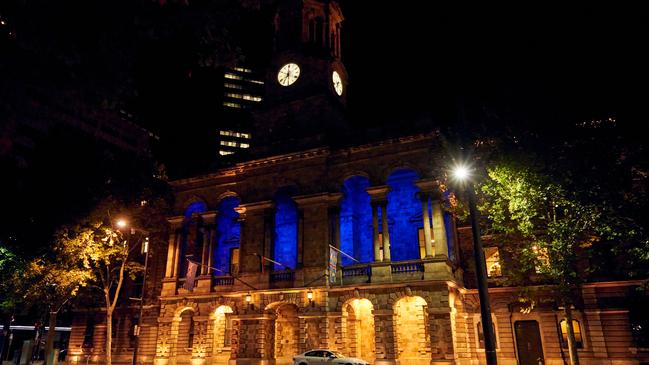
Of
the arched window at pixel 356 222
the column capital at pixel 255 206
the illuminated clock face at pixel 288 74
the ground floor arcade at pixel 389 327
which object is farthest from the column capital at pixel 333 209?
the illuminated clock face at pixel 288 74

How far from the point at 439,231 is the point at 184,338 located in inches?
780

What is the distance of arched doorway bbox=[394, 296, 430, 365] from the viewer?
26594 millimetres

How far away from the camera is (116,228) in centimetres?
3173

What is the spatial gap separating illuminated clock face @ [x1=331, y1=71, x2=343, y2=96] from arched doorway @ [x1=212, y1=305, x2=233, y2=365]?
19681 millimetres

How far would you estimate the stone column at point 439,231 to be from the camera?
86.3 ft

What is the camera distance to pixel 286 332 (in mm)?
29781

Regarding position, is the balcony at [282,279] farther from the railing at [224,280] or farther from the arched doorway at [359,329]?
the arched doorway at [359,329]

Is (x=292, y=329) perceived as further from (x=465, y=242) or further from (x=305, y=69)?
(x=305, y=69)

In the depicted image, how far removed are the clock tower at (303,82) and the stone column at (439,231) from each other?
358 inches

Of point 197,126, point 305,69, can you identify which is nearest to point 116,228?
point 305,69

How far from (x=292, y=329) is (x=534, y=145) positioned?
19187mm

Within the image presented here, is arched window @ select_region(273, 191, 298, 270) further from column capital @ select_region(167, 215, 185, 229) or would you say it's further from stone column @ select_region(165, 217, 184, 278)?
stone column @ select_region(165, 217, 184, 278)

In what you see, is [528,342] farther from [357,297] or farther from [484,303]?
[484,303]

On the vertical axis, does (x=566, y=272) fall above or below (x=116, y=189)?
below
